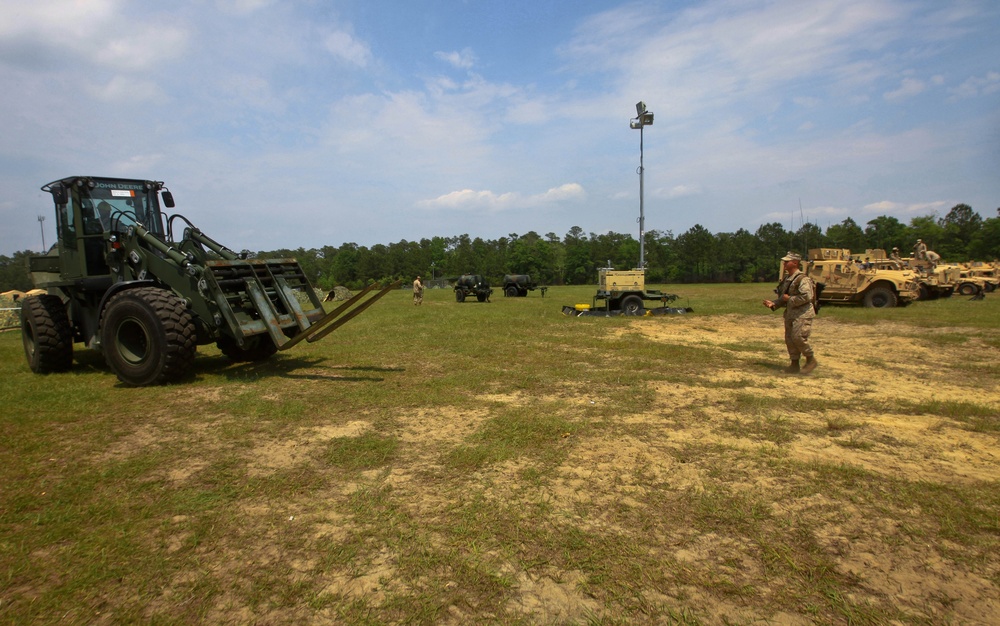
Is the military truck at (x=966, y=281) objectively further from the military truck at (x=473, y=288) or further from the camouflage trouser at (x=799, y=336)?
the camouflage trouser at (x=799, y=336)

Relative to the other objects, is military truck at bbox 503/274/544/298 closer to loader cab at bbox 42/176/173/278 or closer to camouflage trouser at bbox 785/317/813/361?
loader cab at bbox 42/176/173/278

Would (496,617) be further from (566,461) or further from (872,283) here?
(872,283)

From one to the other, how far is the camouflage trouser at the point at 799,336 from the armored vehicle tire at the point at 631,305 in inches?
370

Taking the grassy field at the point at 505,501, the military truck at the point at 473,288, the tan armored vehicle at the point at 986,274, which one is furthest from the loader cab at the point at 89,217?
the tan armored vehicle at the point at 986,274

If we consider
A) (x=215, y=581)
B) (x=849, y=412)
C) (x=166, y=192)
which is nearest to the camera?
(x=215, y=581)

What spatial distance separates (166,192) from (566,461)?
7.64 meters

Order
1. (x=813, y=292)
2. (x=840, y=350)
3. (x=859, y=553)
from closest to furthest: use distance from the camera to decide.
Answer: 1. (x=859, y=553)
2. (x=813, y=292)
3. (x=840, y=350)

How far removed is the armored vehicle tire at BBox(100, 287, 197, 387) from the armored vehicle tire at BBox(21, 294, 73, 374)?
1.54m

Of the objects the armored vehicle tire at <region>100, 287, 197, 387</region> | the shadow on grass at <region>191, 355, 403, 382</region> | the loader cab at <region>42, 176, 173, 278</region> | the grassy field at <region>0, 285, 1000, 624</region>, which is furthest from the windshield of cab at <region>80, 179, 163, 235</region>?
the grassy field at <region>0, 285, 1000, 624</region>

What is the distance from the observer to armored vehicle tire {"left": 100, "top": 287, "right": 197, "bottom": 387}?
21.0ft

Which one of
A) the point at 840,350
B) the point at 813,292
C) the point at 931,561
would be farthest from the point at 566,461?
the point at 840,350

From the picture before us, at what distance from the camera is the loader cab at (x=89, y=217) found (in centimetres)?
754

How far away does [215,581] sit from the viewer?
8.39 feet

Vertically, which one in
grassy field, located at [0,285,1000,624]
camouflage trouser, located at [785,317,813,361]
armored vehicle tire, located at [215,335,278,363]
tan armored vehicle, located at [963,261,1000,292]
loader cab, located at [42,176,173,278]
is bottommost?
grassy field, located at [0,285,1000,624]
